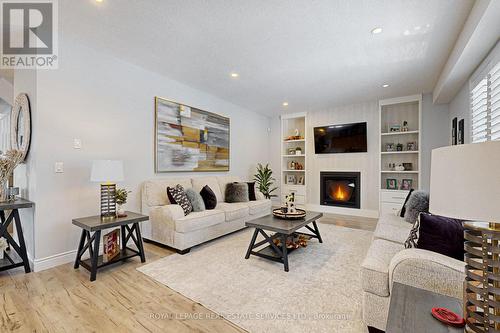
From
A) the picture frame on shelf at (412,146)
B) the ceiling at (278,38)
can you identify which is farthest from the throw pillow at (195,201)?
the picture frame on shelf at (412,146)

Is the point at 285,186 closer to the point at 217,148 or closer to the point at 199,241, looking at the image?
the point at 217,148

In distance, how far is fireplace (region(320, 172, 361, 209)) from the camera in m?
5.61

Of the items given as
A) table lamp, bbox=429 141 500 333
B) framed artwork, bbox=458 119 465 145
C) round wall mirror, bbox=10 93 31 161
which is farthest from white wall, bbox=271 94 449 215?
round wall mirror, bbox=10 93 31 161

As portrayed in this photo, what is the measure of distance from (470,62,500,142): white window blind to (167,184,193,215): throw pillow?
3645 millimetres

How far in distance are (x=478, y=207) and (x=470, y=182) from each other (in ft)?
0.28

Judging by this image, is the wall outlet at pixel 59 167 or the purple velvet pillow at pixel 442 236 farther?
the wall outlet at pixel 59 167

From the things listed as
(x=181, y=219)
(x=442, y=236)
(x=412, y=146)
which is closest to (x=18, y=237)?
(x=181, y=219)

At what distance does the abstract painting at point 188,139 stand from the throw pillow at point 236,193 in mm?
642

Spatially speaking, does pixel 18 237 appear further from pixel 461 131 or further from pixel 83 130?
pixel 461 131

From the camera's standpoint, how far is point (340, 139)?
5754mm

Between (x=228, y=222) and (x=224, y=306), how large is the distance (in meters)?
1.87

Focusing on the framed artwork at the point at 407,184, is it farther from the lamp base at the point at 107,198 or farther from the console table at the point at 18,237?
the console table at the point at 18,237

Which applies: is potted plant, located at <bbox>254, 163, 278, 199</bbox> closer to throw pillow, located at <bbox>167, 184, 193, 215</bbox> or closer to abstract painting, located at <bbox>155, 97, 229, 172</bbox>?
abstract painting, located at <bbox>155, 97, 229, 172</bbox>

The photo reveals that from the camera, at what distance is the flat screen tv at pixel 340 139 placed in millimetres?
5484
